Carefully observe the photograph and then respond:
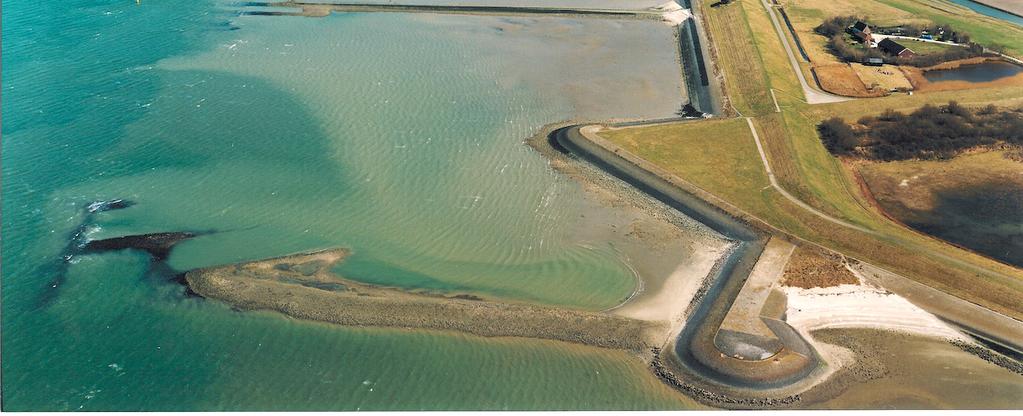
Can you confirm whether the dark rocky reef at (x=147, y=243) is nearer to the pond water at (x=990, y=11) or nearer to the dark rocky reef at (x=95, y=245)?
the dark rocky reef at (x=95, y=245)

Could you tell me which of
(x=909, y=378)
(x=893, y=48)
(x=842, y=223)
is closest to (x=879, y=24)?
(x=893, y=48)

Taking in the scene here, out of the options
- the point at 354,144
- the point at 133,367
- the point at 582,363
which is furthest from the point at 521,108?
the point at 133,367

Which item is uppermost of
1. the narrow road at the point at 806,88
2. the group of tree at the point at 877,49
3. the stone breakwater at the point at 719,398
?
the group of tree at the point at 877,49

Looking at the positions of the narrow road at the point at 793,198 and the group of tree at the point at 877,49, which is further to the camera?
the group of tree at the point at 877,49

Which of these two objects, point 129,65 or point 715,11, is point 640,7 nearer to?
point 715,11

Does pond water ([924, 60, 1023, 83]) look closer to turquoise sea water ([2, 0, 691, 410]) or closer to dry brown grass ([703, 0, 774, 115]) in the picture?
dry brown grass ([703, 0, 774, 115])

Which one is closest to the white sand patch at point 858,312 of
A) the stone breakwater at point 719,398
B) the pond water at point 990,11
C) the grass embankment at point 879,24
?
the stone breakwater at point 719,398

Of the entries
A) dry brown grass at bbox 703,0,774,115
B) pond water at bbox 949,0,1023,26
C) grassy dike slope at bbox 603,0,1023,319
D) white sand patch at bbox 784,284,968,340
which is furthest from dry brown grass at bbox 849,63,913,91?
white sand patch at bbox 784,284,968,340
